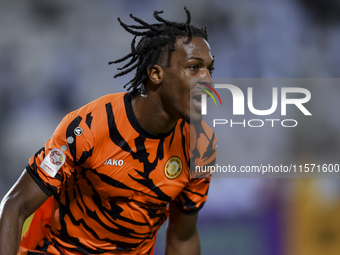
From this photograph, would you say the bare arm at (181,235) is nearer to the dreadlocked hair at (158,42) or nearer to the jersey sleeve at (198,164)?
the jersey sleeve at (198,164)

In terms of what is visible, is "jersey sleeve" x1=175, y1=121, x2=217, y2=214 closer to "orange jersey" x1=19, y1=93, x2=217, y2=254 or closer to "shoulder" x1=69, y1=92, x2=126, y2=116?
"orange jersey" x1=19, y1=93, x2=217, y2=254

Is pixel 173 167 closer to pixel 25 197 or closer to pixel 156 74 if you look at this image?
pixel 156 74

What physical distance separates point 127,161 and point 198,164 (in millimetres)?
362

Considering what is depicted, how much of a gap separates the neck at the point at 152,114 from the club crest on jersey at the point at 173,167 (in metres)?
0.16

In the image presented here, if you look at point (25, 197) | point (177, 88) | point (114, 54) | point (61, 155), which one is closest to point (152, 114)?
point (177, 88)

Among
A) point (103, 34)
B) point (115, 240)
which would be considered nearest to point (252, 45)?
point (103, 34)

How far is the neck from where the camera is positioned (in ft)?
6.05

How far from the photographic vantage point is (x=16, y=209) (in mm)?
1617

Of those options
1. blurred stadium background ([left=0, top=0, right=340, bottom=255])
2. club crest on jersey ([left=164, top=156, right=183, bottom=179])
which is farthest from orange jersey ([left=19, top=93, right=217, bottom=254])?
blurred stadium background ([left=0, top=0, right=340, bottom=255])

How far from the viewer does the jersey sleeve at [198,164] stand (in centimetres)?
199

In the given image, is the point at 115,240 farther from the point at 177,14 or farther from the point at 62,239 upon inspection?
the point at 177,14

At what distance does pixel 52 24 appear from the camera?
4480 millimetres

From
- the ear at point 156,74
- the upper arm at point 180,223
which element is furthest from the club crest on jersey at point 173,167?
the ear at point 156,74

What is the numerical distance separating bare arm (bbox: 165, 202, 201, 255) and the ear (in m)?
0.71
